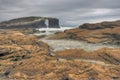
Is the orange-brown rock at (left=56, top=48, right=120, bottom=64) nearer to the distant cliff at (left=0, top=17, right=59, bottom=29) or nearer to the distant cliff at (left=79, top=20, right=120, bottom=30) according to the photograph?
the distant cliff at (left=79, top=20, right=120, bottom=30)

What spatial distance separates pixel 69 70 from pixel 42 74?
7.95 feet

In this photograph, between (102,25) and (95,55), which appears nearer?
(95,55)

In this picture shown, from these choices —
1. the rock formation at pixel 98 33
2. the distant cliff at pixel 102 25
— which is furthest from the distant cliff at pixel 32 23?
the rock formation at pixel 98 33

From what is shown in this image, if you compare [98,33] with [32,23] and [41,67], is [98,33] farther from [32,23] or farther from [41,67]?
[32,23]

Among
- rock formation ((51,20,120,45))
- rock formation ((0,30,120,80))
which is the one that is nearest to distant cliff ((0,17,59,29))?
rock formation ((51,20,120,45))

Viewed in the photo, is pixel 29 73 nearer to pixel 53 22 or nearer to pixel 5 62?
pixel 5 62

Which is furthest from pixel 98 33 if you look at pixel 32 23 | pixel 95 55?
pixel 32 23

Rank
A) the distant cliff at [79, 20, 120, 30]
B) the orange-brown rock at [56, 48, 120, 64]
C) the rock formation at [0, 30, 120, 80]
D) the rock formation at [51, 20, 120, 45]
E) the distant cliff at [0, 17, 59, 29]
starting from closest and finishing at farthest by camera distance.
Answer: the rock formation at [0, 30, 120, 80] < the orange-brown rock at [56, 48, 120, 64] < the rock formation at [51, 20, 120, 45] < the distant cliff at [79, 20, 120, 30] < the distant cliff at [0, 17, 59, 29]

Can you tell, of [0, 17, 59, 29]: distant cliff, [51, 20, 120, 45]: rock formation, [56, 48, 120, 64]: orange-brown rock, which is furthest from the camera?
[0, 17, 59, 29]: distant cliff

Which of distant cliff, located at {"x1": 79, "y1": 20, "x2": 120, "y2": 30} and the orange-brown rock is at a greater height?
distant cliff, located at {"x1": 79, "y1": 20, "x2": 120, "y2": 30}

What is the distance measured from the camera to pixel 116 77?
89.0 feet

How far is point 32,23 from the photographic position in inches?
4323

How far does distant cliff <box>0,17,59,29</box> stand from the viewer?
361 feet

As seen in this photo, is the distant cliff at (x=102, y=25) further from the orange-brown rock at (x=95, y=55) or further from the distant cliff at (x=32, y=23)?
the distant cliff at (x=32, y=23)
